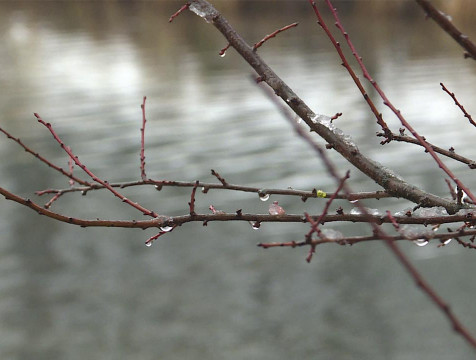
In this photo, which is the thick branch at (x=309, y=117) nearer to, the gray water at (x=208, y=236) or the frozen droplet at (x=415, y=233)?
the frozen droplet at (x=415, y=233)

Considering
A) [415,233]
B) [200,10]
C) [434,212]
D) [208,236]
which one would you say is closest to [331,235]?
[415,233]

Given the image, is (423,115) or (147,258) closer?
(147,258)

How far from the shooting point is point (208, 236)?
12.3 m

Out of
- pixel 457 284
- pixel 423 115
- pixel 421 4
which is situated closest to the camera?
pixel 421 4

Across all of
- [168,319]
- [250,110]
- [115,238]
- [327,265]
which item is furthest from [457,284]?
[250,110]

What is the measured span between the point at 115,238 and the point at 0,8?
29.3 meters

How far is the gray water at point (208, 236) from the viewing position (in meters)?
9.88

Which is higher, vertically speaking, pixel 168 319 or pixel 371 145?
pixel 371 145

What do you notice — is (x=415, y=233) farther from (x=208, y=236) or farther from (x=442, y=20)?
(x=208, y=236)

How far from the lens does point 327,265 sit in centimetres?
1162

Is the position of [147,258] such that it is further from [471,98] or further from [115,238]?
[471,98]

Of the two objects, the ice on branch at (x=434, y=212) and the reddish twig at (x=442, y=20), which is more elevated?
the reddish twig at (x=442, y=20)

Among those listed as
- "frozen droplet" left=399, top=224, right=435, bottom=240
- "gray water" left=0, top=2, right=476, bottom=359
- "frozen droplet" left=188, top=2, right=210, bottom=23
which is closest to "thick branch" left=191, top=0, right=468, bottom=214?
"frozen droplet" left=188, top=2, right=210, bottom=23

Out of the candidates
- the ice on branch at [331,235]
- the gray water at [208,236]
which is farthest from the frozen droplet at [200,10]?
the gray water at [208,236]
